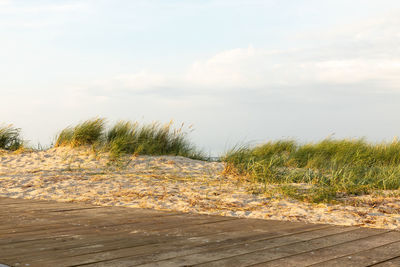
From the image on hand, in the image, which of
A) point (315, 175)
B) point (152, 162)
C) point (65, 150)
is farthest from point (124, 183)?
point (65, 150)

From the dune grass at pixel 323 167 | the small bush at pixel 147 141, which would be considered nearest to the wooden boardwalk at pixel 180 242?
the dune grass at pixel 323 167

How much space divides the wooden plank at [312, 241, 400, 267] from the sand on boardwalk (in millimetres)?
1062

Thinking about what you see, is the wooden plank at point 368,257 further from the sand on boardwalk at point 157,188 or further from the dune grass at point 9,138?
the dune grass at point 9,138

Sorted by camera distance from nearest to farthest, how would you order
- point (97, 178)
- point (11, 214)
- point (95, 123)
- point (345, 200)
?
point (11, 214) < point (345, 200) < point (97, 178) < point (95, 123)

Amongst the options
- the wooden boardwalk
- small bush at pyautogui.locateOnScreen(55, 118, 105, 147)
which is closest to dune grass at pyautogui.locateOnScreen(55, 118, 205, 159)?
small bush at pyautogui.locateOnScreen(55, 118, 105, 147)

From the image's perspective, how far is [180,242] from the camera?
2.81 m

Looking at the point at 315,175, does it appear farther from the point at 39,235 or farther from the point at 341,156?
the point at 39,235

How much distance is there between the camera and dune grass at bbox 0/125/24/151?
1107 centimetres

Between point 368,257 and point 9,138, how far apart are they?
34.2 ft

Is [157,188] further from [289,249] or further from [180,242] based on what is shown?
[289,249]

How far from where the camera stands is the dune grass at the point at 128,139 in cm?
924

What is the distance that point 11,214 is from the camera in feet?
13.1

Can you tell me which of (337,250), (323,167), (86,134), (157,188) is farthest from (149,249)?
(86,134)

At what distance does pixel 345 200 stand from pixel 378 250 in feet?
9.07
